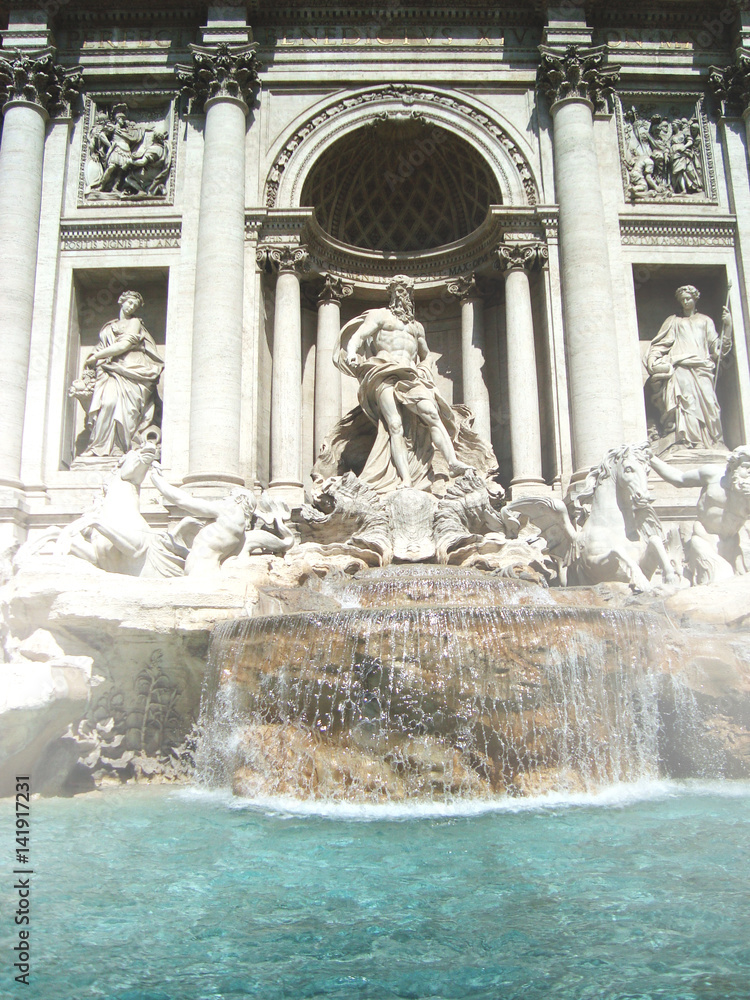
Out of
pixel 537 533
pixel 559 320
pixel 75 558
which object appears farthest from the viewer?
pixel 559 320

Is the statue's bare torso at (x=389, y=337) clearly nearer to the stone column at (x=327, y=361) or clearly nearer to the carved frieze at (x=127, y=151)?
the stone column at (x=327, y=361)

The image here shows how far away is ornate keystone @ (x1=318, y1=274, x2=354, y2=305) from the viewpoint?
16.8 m

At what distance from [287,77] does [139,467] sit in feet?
31.3

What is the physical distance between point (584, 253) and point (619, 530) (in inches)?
248

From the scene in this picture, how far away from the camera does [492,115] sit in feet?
53.4

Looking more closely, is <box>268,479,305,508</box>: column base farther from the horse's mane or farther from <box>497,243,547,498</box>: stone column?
the horse's mane

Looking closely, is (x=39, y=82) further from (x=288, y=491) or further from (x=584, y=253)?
(x=584, y=253)

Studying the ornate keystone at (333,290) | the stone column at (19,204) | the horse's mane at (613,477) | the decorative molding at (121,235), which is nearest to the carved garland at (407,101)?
the ornate keystone at (333,290)

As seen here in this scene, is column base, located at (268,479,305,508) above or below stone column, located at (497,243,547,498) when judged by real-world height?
below

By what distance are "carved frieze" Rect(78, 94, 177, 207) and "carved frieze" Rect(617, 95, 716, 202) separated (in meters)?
8.84

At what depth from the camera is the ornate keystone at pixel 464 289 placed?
55.1 feet

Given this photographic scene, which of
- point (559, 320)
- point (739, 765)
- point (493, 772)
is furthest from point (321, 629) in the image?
point (559, 320)

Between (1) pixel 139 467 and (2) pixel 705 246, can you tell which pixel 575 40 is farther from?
(1) pixel 139 467

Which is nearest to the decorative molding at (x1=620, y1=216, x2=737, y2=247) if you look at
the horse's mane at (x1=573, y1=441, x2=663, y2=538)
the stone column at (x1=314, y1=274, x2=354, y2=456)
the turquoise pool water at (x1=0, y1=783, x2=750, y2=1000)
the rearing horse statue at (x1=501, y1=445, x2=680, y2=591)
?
the stone column at (x1=314, y1=274, x2=354, y2=456)
